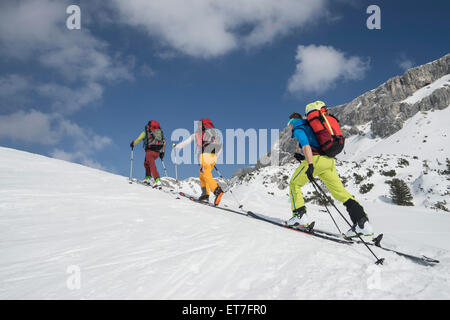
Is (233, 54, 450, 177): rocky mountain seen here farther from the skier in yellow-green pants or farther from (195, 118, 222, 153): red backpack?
the skier in yellow-green pants

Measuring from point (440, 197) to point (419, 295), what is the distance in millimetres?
17138

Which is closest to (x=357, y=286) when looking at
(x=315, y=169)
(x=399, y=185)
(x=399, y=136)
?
(x=315, y=169)

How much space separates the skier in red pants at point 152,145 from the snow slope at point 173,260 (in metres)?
4.15

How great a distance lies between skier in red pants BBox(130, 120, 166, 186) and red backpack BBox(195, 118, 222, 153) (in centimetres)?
238

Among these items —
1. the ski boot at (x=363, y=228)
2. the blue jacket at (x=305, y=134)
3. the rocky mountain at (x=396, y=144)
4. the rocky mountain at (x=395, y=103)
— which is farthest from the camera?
the rocky mountain at (x=395, y=103)

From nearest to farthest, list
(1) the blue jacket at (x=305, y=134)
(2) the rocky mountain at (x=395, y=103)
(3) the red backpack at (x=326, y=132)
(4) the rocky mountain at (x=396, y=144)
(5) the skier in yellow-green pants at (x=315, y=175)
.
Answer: (5) the skier in yellow-green pants at (x=315, y=175) → (3) the red backpack at (x=326, y=132) → (1) the blue jacket at (x=305, y=134) → (4) the rocky mountain at (x=396, y=144) → (2) the rocky mountain at (x=395, y=103)

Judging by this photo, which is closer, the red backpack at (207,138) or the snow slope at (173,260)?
the snow slope at (173,260)

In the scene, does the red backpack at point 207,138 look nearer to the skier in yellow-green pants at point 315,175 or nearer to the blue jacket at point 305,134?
the skier in yellow-green pants at point 315,175

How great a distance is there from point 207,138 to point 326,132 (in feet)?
11.1

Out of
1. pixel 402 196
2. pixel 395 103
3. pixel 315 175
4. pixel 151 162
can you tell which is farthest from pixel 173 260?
pixel 395 103

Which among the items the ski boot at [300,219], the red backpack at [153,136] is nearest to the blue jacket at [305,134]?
the ski boot at [300,219]

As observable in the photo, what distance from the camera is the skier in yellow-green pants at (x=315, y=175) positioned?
356cm

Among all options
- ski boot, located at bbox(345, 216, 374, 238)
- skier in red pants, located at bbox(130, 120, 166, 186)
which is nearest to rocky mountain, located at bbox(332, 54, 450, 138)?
skier in red pants, located at bbox(130, 120, 166, 186)

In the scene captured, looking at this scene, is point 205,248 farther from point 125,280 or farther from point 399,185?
point 399,185
